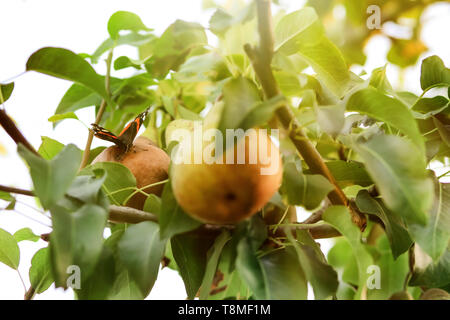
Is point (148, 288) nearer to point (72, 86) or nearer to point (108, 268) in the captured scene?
point (108, 268)

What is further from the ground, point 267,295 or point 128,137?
point 128,137

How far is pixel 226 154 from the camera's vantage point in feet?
1.35

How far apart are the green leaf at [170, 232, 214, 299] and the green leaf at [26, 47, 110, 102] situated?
0.23 metres

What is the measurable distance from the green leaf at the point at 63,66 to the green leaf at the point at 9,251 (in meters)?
0.26

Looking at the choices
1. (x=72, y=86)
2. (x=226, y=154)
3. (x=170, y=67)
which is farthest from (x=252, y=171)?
(x=72, y=86)

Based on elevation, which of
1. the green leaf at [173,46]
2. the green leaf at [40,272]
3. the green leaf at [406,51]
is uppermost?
the green leaf at [406,51]

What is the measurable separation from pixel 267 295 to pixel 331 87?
0.90 ft

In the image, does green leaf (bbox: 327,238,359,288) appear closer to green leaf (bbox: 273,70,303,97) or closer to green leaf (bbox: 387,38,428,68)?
green leaf (bbox: 273,70,303,97)

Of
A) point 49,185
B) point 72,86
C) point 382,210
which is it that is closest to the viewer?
point 49,185

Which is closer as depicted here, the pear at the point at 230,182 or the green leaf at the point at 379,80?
the pear at the point at 230,182

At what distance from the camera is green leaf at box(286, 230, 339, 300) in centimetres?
44

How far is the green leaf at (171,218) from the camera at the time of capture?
0.44 m

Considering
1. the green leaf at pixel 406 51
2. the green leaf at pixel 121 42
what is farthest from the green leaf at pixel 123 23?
the green leaf at pixel 406 51

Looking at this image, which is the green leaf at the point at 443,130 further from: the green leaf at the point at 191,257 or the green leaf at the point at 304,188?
the green leaf at the point at 191,257
